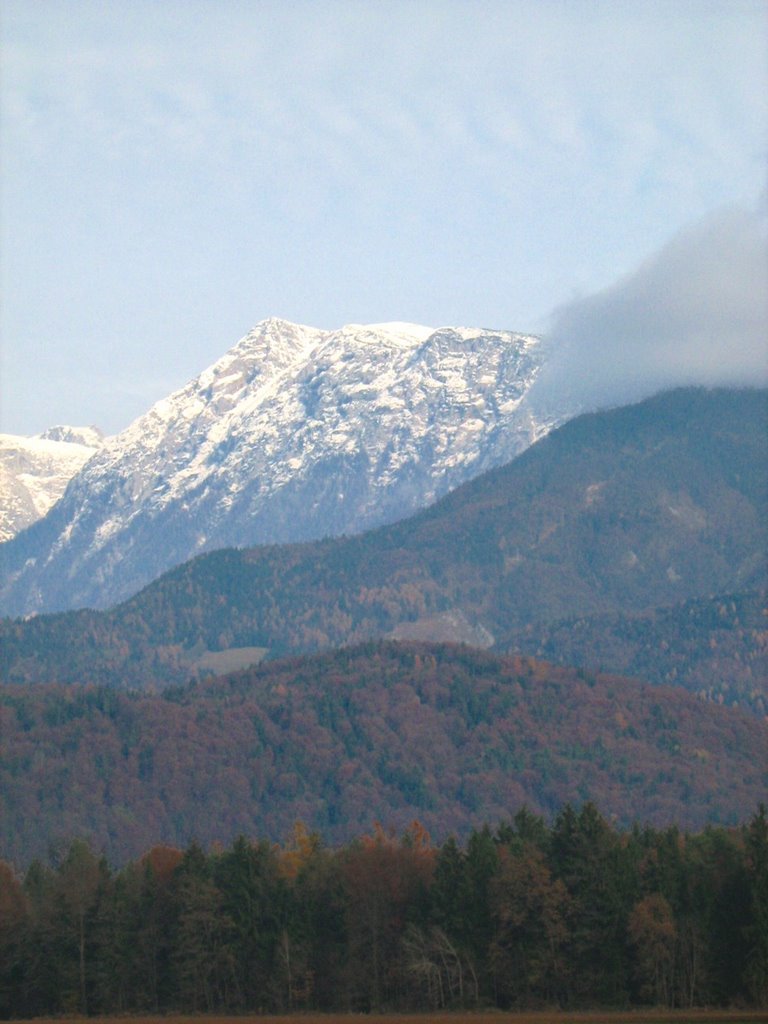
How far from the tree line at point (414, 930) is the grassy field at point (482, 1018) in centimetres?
594

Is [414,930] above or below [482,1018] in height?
above

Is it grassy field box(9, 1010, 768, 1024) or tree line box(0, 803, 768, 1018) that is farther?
tree line box(0, 803, 768, 1018)

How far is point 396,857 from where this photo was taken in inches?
5640

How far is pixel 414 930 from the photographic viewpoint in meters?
132

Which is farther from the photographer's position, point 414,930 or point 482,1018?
point 414,930

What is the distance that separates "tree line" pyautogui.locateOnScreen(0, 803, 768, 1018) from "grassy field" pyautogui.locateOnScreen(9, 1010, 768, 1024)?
19.5ft

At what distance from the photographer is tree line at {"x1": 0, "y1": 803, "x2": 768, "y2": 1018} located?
127 m

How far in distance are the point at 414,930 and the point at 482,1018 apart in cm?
1596

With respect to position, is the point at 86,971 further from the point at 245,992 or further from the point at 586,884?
the point at 586,884

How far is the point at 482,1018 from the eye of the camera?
117 metres

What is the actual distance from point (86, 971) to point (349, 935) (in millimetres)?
19522

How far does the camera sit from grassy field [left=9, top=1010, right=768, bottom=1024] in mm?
110812

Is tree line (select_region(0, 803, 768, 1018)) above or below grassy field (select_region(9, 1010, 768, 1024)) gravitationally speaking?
above

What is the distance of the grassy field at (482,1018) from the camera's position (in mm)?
110812
